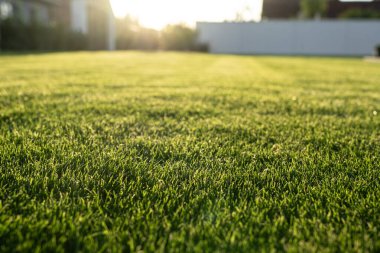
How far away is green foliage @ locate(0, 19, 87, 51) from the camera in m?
15.2

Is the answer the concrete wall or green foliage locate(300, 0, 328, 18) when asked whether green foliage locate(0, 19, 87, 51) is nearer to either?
the concrete wall

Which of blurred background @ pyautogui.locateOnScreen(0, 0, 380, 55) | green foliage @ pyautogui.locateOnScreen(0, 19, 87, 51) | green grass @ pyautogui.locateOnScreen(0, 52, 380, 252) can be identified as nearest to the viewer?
green grass @ pyautogui.locateOnScreen(0, 52, 380, 252)

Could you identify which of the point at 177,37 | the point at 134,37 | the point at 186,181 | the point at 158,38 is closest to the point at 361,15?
the point at 177,37

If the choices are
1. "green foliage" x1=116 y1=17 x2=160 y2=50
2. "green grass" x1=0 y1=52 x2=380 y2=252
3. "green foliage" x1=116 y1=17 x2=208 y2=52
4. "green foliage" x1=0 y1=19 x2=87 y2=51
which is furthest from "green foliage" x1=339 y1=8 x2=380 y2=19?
"green grass" x1=0 y1=52 x2=380 y2=252

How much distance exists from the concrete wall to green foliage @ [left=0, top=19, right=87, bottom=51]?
499 inches

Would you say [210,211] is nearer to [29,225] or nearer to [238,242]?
[238,242]

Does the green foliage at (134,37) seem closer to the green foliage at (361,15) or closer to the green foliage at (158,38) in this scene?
the green foliage at (158,38)

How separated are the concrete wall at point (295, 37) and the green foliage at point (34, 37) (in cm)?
1268

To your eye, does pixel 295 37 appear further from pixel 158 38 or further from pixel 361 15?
pixel 158 38

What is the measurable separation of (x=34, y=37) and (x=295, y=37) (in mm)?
21416

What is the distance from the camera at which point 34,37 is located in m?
16.5

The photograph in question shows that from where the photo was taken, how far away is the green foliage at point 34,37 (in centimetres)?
1524

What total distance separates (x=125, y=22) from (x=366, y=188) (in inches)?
1054

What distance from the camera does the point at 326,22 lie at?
27.1 meters
